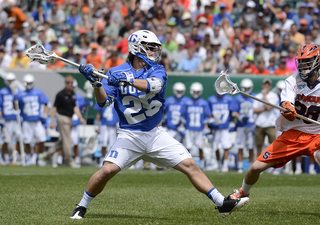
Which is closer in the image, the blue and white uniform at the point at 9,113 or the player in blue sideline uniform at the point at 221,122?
the player in blue sideline uniform at the point at 221,122

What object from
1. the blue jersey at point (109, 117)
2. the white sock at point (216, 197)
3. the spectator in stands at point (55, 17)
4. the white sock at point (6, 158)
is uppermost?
the spectator in stands at point (55, 17)

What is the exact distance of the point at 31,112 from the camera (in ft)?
46.7

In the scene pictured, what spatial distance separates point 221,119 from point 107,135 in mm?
3081

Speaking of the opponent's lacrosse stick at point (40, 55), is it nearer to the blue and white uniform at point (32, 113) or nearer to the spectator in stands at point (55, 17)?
the blue and white uniform at point (32, 113)

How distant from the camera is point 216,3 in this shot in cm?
1797

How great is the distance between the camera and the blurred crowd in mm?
15484

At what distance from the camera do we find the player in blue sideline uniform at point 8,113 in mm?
14398

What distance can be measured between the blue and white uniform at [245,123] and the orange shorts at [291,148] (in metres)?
7.18

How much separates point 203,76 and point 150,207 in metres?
8.15

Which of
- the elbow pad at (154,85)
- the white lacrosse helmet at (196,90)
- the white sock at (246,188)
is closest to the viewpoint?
the elbow pad at (154,85)

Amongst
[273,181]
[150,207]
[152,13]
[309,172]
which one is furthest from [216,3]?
[150,207]

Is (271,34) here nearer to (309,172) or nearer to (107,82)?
(309,172)

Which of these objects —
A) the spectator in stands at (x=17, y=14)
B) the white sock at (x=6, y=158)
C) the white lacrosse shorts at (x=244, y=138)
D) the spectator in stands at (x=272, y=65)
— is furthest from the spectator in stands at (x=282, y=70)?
the spectator in stands at (x=17, y=14)

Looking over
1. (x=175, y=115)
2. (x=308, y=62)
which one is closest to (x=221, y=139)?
(x=175, y=115)
